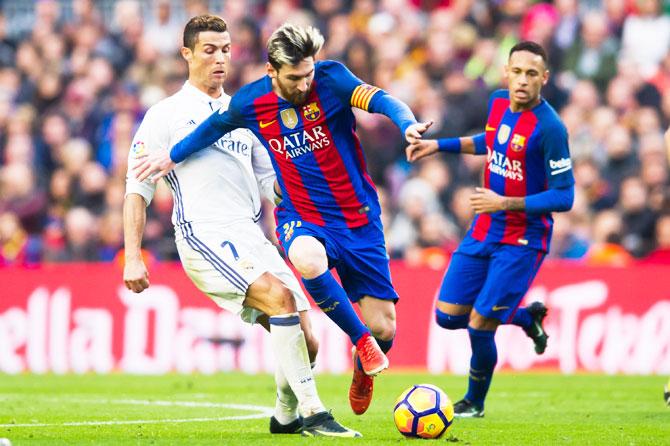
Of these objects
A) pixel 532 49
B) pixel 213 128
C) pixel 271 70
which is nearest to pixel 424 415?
pixel 213 128

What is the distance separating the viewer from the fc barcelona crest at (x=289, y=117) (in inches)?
346

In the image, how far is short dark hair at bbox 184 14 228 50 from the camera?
9297 millimetres

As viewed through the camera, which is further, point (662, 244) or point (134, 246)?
point (662, 244)

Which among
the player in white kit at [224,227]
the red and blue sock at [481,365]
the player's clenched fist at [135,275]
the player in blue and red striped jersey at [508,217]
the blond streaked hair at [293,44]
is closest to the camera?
the blond streaked hair at [293,44]

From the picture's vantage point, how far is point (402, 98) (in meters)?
18.4

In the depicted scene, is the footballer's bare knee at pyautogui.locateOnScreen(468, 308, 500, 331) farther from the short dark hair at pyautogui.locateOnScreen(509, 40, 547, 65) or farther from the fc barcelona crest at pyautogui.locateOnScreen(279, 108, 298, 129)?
the fc barcelona crest at pyautogui.locateOnScreen(279, 108, 298, 129)

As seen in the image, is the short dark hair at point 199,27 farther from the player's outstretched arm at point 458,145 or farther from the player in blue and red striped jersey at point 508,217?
the player in blue and red striped jersey at point 508,217

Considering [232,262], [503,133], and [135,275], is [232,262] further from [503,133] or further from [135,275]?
[503,133]

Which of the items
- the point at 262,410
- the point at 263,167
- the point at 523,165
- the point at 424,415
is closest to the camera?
the point at 424,415

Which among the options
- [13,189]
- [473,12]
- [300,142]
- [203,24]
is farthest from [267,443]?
[473,12]

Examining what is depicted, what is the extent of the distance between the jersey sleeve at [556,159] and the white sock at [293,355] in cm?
269

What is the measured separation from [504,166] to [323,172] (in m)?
2.09

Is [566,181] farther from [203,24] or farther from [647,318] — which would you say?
[647,318]

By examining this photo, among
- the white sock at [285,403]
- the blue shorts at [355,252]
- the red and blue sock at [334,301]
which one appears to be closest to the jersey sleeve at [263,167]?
the blue shorts at [355,252]
